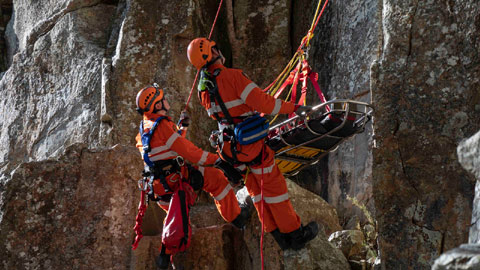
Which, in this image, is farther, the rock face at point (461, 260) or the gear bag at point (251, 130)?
the gear bag at point (251, 130)

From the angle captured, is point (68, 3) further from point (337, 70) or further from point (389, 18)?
point (389, 18)

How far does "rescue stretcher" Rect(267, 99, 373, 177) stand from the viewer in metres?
5.10

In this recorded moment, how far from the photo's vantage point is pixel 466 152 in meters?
3.08

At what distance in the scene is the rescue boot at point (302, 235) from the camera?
531 cm

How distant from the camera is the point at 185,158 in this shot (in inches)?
223

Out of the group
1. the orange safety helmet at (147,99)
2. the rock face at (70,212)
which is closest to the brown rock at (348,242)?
the rock face at (70,212)

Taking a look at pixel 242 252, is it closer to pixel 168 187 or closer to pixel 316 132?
pixel 168 187

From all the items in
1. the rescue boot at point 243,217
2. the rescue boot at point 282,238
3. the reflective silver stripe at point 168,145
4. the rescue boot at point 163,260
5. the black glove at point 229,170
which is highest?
the reflective silver stripe at point 168,145

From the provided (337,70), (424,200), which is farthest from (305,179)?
(424,200)

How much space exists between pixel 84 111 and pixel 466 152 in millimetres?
6858

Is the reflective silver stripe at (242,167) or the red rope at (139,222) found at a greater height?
the reflective silver stripe at (242,167)

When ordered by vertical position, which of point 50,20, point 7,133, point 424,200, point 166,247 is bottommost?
point 166,247

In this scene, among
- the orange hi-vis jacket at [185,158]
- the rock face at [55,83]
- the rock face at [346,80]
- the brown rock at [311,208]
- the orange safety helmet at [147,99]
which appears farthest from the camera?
A: the rock face at [55,83]

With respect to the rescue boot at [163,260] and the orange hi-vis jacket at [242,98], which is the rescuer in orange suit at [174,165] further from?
the orange hi-vis jacket at [242,98]
